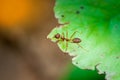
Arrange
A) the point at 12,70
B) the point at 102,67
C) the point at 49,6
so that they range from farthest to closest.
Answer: the point at 12,70 < the point at 49,6 < the point at 102,67

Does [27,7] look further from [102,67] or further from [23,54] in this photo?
[102,67]

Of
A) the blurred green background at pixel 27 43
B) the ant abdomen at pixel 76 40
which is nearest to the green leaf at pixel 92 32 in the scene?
the ant abdomen at pixel 76 40

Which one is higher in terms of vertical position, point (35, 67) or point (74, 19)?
point (74, 19)

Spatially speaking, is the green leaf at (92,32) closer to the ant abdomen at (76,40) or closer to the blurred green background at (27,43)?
the ant abdomen at (76,40)

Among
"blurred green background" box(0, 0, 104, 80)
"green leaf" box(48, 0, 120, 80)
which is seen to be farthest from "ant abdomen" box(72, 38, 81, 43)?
"blurred green background" box(0, 0, 104, 80)

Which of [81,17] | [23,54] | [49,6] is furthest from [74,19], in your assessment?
[23,54]

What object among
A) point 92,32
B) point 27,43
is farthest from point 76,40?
point 27,43
